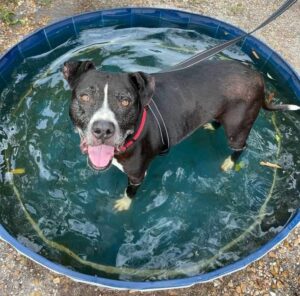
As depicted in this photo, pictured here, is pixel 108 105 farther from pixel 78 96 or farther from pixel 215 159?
pixel 215 159

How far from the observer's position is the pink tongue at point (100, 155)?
159 inches

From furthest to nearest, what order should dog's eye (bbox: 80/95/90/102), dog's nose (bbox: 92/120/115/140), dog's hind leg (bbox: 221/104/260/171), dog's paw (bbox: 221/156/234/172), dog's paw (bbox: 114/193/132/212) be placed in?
dog's paw (bbox: 221/156/234/172) → dog's paw (bbox: 114/193/132/212) → dog's hind leg (bbox: 221/104/260/171) → dog's eye (bbox: 80/95/90/102) → dog's nose (bbox: 92/120/115/140)

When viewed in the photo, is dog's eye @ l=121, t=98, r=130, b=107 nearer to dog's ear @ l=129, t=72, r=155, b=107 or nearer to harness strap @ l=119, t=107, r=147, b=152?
dog's ear @ l=129, t=72, r=155, b=107

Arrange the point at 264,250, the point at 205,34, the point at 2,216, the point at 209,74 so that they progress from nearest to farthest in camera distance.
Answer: the point at 264,250, the point at 209,74, the point at 2,216, the point at 205,34

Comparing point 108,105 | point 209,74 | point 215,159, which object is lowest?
point 215,159

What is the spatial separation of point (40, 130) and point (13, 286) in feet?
7.73

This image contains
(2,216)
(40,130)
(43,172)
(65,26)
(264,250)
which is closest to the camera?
(264,250)

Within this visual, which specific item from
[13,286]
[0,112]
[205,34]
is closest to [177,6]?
[205,34]

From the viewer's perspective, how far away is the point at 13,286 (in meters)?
4.58

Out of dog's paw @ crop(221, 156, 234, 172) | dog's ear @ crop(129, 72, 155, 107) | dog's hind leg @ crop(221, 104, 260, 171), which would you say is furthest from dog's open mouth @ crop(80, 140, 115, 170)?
dog's paw @ crop(221, 156, 234, 172)

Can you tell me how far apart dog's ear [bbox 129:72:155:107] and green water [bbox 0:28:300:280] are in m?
1.86

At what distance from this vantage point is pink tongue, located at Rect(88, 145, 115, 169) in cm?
404

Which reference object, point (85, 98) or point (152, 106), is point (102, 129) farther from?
point (152, 106)

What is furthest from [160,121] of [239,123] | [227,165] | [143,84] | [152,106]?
[227,165]
